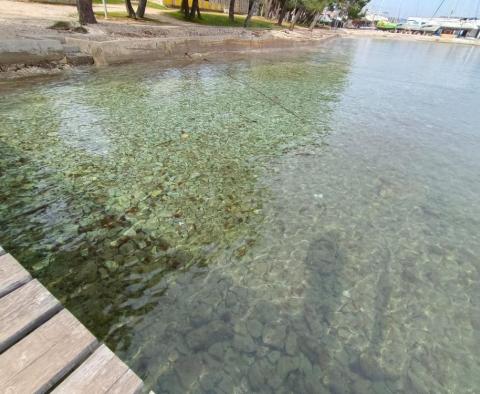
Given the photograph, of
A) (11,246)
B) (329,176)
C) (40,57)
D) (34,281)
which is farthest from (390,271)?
(40,57)

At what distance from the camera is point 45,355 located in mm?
2314

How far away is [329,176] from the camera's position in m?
8.23

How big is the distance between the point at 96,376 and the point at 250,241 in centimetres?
373

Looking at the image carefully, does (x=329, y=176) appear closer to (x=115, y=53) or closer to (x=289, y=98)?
(x=289, y=98)

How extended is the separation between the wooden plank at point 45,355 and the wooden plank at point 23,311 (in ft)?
0.27

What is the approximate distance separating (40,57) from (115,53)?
4.52m

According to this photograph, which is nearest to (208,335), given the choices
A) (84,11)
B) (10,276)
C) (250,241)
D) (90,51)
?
(250,241)

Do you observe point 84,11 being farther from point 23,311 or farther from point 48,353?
point 48,353

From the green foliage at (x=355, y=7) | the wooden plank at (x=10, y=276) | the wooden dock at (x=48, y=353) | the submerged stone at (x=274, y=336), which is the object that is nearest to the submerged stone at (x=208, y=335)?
the submerged stone at (x=274, y=336)

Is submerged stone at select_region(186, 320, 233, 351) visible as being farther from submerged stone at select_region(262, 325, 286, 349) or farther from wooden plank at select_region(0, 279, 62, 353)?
wooden plank at select_region(0, 279, 62, 353)

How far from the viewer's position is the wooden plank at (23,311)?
244cm

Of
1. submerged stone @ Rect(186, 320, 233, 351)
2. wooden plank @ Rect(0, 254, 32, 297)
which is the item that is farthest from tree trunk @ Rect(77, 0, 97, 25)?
submerged stone @ Rect(186, 320, 233, 351)

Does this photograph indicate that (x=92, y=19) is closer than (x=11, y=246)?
No

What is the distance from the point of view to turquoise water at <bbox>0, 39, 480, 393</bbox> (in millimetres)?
3873
